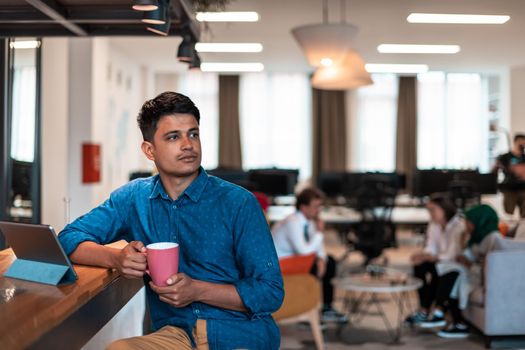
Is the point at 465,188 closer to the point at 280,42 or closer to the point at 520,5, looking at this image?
the point at 520,5

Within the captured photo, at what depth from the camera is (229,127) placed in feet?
45.1

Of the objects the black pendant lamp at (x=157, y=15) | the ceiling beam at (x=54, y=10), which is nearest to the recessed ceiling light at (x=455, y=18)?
the ceiling beam at (x=54, y=10)

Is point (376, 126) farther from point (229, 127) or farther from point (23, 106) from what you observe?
point (23, 106)

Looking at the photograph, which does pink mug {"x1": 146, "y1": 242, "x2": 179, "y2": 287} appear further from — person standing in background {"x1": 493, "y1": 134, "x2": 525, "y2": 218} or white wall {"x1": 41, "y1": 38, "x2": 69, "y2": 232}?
person standing in background {"x1": 493, "y1": 134, "x2": 525, "y2": 218}

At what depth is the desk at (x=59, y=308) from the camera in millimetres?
1384

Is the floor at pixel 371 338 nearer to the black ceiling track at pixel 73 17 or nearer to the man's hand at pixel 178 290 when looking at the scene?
the black ceiling track at pixel 73 17

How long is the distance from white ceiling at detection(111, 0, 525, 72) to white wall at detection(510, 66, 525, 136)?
0.37 metres

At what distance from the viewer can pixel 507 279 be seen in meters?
4.88

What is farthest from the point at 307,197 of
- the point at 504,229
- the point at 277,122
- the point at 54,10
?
the point at 277,122

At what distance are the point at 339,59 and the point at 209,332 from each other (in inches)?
199

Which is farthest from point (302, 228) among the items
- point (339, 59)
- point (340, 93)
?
point (340, 93)

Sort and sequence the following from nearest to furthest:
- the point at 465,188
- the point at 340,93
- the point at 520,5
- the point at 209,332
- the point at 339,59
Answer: the point at 209,332, the point at 339,59, the point at 520,5, the point at 465,188, the point at 340,93

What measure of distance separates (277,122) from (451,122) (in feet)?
12.2

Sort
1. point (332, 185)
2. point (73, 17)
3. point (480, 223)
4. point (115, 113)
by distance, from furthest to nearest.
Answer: point (332, 185)
point (115, 113)
point (480, 223)
point (73, 17)
